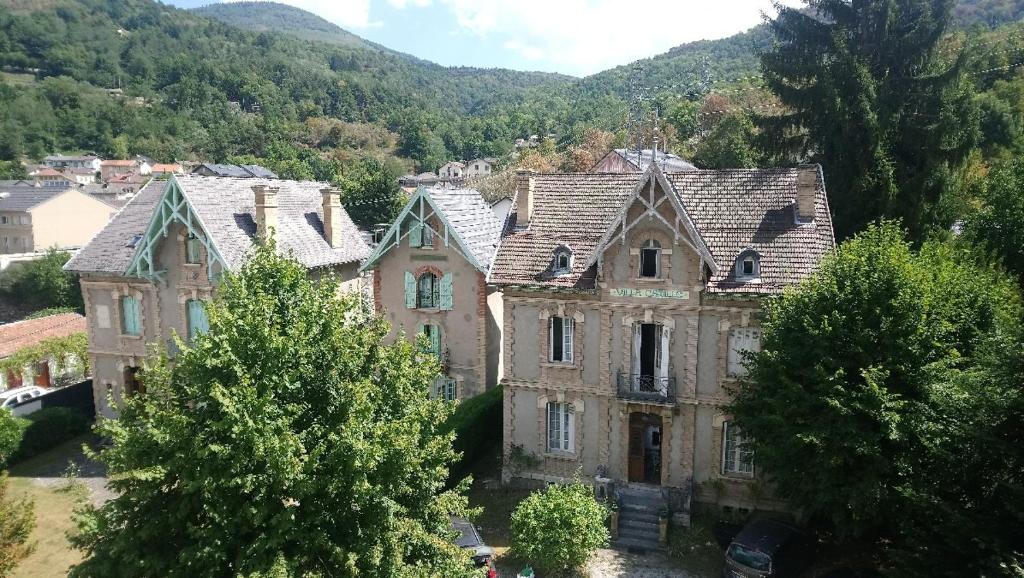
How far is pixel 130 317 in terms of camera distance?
106 feet

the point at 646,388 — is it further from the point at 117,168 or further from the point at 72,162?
the point at 72,162

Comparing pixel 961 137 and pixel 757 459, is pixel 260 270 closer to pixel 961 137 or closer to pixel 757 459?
pixel 757 459

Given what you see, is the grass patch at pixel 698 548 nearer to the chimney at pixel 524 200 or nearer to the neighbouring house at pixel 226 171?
the chimney at pixel 524 200

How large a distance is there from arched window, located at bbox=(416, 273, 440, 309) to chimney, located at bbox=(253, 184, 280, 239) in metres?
7.48

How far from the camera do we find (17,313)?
63781mm

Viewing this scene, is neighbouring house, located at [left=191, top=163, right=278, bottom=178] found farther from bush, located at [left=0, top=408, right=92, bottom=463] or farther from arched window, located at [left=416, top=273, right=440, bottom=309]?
arched window, located at [left=416, top=273, right=440, bottom=309]

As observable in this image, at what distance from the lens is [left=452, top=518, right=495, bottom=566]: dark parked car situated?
21.1 meters

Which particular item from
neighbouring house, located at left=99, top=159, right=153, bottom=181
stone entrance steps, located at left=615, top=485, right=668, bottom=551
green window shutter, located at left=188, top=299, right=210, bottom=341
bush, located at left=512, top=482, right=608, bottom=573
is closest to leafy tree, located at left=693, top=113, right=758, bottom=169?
stone entrance steps, located at left=615, top=485, right=668, bottom=551

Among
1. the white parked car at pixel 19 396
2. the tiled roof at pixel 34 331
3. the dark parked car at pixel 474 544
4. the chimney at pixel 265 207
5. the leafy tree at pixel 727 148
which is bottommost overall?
the dark parked car at pixel 474 544

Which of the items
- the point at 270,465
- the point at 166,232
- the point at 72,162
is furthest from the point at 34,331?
the point at 72,162

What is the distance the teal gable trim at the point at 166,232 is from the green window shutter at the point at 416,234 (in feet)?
27.6

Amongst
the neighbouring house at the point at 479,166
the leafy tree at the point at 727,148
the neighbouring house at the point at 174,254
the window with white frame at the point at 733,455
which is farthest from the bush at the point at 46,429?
the neighbouring house at the point at 479,166

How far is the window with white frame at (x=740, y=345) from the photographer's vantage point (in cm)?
2342

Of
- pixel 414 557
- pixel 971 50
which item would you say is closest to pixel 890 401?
pixel 414 557
